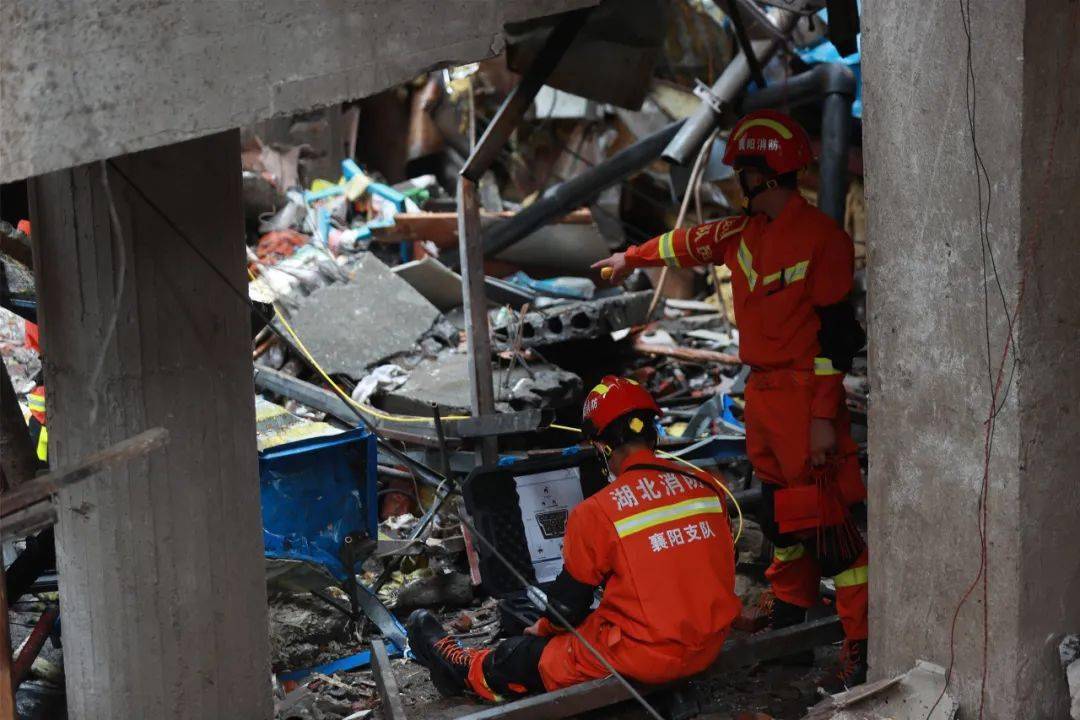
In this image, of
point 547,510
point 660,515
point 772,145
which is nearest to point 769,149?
point 772,145

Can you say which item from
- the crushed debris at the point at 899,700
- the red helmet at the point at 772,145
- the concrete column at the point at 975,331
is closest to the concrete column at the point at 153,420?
the crushed debris at the point at 899,700

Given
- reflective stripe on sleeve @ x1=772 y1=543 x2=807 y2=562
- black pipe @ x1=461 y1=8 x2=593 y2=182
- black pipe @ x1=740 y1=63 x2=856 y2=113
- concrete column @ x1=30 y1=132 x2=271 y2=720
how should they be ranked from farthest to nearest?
black pipe @ x1=740 y1=63 x2=856 y2=113 → black pipe @ x1=461 y1=8 x2=593 y2=182 → reflective stripe on sleeve @ x1=772 y1=543 x2=807 y2=562 → concrete column @ x1=30 y1=132 x2=271 y2=720

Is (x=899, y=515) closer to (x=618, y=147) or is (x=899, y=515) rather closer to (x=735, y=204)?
(x=735, y=204)

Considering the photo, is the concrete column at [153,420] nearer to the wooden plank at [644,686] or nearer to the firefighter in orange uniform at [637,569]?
the wooden plank at [644,686]

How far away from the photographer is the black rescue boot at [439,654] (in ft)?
15.9

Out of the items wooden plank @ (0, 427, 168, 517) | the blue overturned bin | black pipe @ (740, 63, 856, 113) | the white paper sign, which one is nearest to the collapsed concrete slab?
the white paper sign

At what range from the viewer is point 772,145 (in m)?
4.98

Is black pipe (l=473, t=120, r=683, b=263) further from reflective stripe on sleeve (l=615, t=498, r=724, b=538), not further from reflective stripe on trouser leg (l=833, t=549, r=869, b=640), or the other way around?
reflective stripe on sleeve (l=615, t=498, r=724, b=538)

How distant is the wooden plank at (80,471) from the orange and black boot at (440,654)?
7.22 feet

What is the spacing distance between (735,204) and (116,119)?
10.5m

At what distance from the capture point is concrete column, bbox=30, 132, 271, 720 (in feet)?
11.6

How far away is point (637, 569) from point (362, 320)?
186 inches

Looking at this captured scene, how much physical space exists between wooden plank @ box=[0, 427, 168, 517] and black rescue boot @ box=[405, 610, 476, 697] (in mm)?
2206

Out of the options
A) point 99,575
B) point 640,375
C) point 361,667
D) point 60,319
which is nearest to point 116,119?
point 60,319
